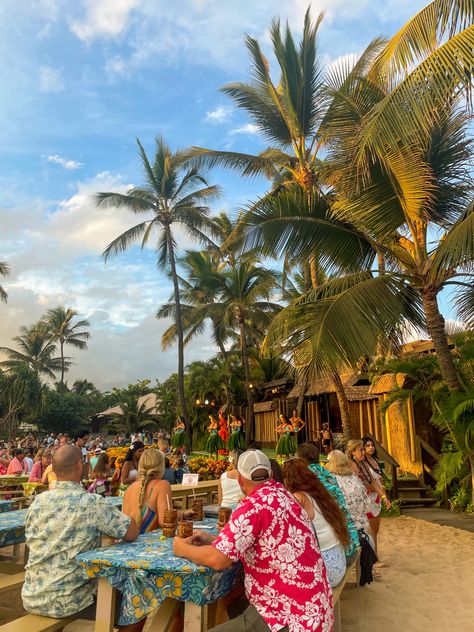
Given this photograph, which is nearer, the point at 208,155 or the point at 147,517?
the point at 147,517

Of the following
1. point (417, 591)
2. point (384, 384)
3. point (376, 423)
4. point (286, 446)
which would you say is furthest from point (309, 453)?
point (376, 423)

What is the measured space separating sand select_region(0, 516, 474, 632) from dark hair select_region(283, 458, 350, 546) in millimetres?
1108

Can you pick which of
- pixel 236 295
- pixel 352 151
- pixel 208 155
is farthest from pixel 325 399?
pixel 352 151

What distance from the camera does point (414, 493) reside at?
972 centimetres

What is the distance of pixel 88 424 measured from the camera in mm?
42344

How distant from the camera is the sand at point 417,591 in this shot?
3.74 m

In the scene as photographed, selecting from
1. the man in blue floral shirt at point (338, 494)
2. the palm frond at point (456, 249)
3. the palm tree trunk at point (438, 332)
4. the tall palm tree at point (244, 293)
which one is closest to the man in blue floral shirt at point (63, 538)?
the man in blue floral shirt at point (338, 494)

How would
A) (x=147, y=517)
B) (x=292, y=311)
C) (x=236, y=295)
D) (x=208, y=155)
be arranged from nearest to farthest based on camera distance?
(x=147, y=517) < (x=292, y=311) < (x=208, y=155) < (x=236, y=295)

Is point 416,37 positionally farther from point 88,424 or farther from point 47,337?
point 47,337

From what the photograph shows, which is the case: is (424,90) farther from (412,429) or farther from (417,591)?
(412,429)

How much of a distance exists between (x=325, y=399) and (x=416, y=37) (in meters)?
14.8

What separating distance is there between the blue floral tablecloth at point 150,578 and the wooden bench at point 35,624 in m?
0.28

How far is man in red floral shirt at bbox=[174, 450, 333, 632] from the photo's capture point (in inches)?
77.7

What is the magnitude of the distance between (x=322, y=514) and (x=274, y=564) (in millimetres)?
1258
